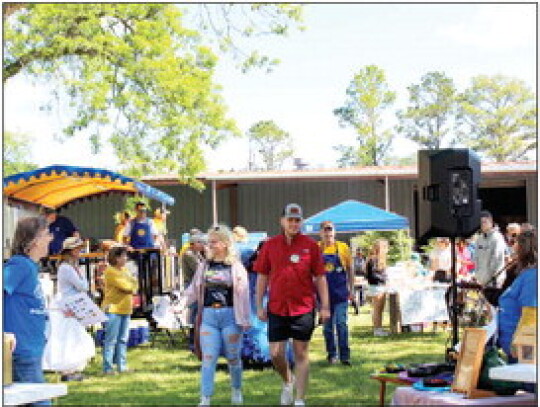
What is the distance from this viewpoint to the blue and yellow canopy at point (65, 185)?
12.8 metres

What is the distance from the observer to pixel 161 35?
59.5 ft

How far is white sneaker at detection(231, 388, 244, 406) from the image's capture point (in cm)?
748

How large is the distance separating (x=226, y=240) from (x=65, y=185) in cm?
770

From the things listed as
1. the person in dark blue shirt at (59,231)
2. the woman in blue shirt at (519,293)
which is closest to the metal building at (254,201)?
the person in dark blue shirt at (59,231)

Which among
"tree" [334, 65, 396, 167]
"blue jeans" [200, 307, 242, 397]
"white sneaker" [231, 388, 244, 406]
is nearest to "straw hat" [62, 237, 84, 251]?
"blue jeans" [200, 307, 242, 397]

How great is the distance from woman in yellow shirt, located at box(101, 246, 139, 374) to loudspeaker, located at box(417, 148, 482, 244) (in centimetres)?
310

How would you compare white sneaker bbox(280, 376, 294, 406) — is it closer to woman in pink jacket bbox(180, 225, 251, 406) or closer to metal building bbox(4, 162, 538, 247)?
woman in pink jacket bbox(180, 225, 251, 406)

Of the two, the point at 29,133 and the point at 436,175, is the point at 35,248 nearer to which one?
the point at 436,175

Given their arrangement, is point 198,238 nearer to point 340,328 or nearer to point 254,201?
point 340,328

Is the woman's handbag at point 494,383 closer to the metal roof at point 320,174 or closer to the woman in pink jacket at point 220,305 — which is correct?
the woman in pink jacket at point 220,305

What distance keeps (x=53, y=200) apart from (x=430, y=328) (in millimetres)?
6334

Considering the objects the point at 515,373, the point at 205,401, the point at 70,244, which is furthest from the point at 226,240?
the point at 515,373

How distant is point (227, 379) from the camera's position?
8852 mm

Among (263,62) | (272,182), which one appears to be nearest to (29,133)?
(272,182)
